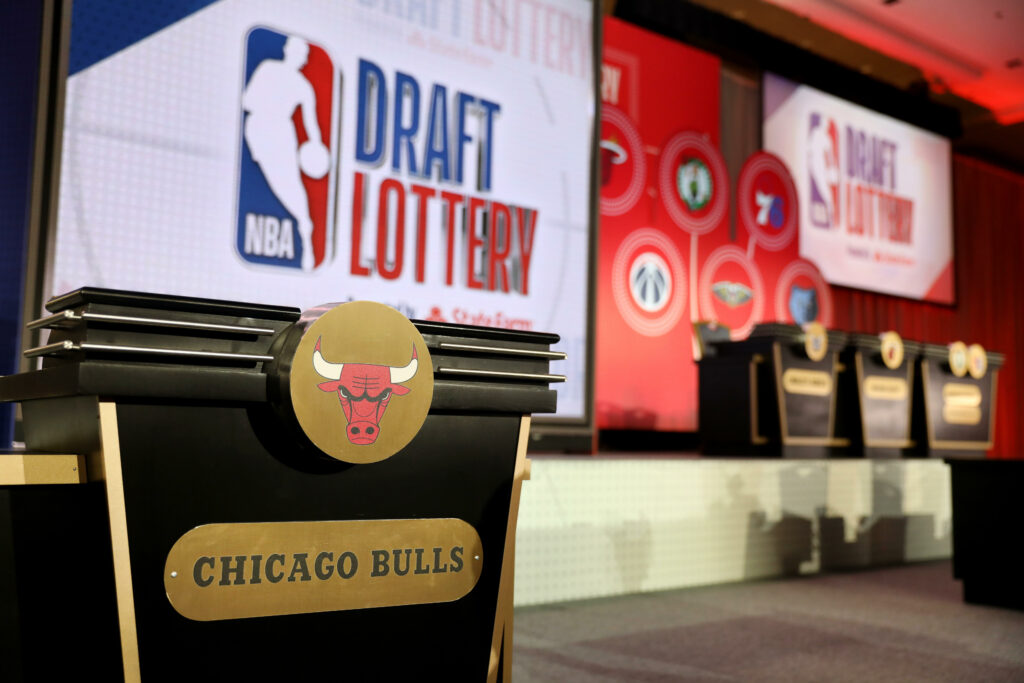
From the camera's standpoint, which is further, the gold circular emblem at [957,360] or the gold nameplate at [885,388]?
the gold circular emblem at [957,360]

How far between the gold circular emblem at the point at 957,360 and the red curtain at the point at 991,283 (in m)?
2.68

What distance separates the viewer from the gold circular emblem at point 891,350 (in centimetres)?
364

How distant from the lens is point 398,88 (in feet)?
9.20

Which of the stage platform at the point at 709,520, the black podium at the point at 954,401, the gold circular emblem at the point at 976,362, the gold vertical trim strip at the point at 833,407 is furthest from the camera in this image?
the gold circular emblem at the point at 976,362

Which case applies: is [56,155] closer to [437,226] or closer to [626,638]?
[437,226]

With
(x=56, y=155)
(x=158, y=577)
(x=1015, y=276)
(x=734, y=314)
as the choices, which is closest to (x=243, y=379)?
(x=158, y=577)

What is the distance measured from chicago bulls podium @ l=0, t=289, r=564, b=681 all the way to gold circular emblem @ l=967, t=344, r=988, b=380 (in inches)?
138

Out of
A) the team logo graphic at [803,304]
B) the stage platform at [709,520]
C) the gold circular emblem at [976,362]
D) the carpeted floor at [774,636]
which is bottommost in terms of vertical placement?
the carpeted floor at [774,636]

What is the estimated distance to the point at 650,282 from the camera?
16.2 feet

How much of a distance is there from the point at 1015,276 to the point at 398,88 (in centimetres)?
664

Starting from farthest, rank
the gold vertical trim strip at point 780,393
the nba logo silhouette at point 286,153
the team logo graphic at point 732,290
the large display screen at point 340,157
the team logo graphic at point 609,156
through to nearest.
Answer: the team logo graphic at point 732,290
the team logo graphic at point 609,156
the gold vertical trim strip at point 780,393
the nba logo silhouette at point 286,153
the large display screen at point 340,157

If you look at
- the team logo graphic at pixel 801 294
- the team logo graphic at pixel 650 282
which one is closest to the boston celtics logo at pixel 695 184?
the team logo graphic at pixel 650 282

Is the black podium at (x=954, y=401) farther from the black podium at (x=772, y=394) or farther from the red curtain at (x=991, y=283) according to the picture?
the red curtain at (x=991, y=283)

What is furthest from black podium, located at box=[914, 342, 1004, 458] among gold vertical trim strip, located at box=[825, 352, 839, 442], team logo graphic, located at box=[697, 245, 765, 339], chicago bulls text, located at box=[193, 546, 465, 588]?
chicago bulls text, located at box=[193, 546, 465, 588]
